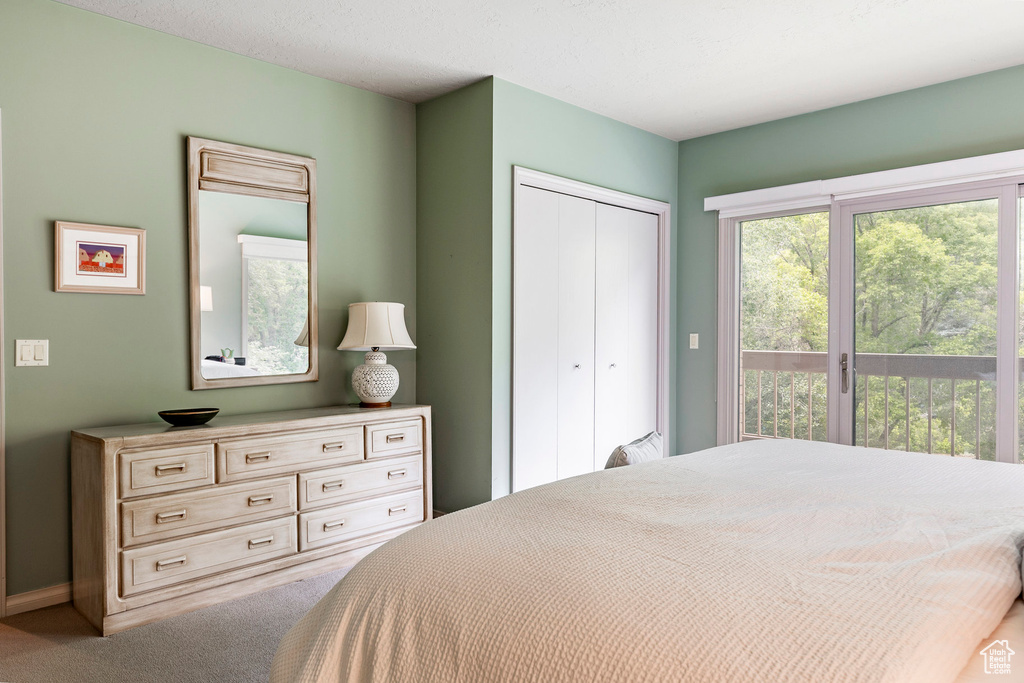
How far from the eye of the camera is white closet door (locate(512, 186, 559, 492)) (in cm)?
376

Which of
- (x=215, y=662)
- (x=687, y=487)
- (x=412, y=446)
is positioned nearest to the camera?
(x=687, y=487)

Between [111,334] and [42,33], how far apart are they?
129cm

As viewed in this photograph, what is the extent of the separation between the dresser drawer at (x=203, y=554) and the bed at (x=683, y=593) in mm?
1461

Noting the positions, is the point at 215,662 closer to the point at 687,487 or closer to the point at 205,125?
the point at 687,487

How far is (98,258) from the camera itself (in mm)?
2867

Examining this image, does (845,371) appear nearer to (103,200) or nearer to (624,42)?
(624,42)

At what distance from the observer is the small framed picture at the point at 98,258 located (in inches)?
109

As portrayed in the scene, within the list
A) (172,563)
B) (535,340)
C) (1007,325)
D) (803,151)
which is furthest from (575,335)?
(172,563)

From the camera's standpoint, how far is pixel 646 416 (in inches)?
186

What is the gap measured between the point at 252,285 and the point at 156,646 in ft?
5.55

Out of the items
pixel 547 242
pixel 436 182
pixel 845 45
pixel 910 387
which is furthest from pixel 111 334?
pixel 910 387

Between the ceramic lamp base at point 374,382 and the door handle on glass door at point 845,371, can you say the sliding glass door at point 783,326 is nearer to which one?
the door handle on glass door at point 845,371

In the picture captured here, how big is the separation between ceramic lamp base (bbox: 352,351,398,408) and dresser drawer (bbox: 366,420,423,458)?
0.18m

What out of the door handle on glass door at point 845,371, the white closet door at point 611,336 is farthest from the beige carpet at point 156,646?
the door handle on glass door at point 845,371
